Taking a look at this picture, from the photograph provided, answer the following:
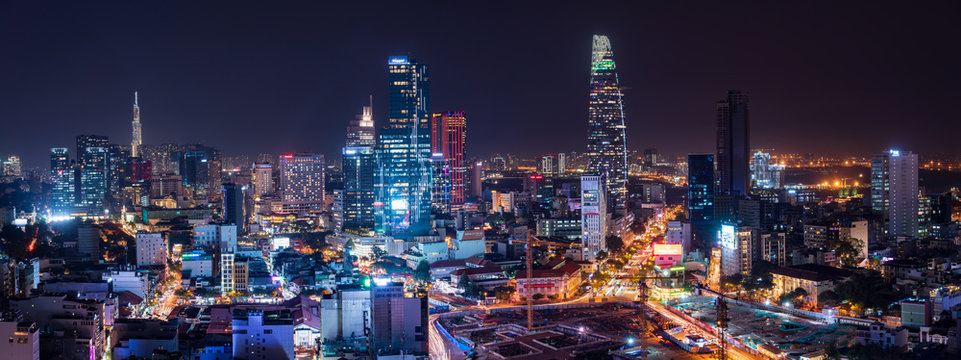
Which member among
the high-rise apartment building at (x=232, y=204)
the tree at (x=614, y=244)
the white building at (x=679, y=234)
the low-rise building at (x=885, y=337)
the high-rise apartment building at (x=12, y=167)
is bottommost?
the low-rise building at (x=885, y=337)

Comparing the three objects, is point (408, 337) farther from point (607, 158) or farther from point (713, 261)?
point (607, 158)

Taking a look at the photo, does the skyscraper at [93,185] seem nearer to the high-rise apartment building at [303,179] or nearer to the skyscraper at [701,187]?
the high-rise apartment building at [303,179]

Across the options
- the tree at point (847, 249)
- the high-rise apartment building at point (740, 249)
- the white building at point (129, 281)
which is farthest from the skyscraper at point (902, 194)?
the white building at point (129, 281)

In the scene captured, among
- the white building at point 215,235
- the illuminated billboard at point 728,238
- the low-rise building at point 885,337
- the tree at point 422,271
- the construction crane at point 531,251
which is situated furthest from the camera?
the white building at point 215,235

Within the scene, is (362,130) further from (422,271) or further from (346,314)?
(346,314)

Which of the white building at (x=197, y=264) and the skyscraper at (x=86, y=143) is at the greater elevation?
the skyscraper at (x=86, y=143)

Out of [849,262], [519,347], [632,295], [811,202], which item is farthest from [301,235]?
[811,202]
